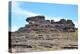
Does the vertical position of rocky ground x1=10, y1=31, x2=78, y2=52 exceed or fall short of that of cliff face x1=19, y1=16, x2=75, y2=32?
it falls short

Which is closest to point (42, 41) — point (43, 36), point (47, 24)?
point (43, 36)

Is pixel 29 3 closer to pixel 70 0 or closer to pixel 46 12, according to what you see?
pixel 46 12

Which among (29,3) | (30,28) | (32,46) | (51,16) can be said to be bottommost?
(32,46)

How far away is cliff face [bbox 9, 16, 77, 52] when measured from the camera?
1.93 m

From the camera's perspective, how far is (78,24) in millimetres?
2188

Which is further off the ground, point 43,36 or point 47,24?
point 47,24

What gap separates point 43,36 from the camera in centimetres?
203

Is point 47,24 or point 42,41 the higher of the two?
point 47,24

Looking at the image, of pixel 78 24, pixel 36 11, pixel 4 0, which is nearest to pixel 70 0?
pixel 78 24

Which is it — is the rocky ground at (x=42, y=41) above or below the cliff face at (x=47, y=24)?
below

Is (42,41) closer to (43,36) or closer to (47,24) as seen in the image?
(43,36)

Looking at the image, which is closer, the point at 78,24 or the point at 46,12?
the point at 46,12

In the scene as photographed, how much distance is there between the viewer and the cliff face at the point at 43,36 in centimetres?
193

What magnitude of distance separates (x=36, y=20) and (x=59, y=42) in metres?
0.38
